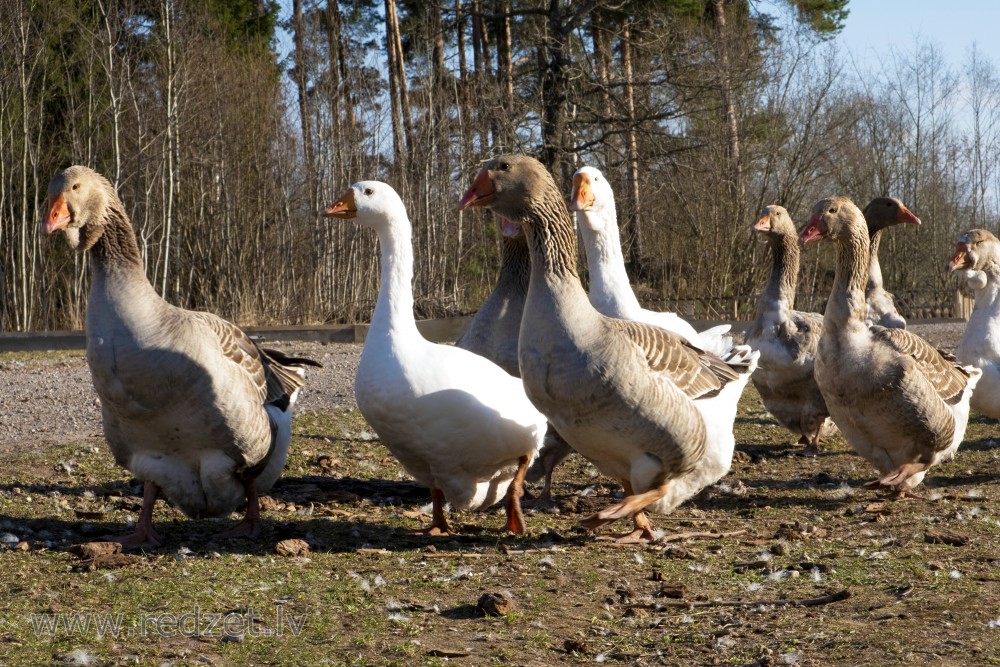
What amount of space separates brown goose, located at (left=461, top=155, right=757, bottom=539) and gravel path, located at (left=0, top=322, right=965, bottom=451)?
4.15 metres

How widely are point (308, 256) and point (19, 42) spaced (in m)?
6.72

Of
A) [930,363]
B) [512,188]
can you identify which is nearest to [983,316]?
[930,363]

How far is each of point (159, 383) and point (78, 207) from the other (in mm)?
944

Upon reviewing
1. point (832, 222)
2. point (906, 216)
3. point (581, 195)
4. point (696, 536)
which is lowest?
point (696, 536)

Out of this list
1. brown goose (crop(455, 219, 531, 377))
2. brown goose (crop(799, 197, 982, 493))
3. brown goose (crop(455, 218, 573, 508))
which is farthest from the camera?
brown goose (crop(455, 219, 531, 377))

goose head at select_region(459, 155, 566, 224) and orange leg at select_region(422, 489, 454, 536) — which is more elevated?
goose head at select_region(459, 155, 566, 224)

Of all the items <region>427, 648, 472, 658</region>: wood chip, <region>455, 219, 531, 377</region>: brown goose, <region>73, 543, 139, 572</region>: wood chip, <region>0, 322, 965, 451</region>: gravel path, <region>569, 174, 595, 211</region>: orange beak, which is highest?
<region>569, 174, 595, 211</region>: orange beak

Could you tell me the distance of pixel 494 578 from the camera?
13.4ft

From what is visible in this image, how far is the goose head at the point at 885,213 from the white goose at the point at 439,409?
5119 mm

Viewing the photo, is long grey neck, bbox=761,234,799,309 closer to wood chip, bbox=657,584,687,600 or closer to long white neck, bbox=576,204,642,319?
long white neck, bbox=576,204,642,319

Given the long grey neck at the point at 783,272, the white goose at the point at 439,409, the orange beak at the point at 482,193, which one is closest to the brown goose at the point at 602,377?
the orange beak at the point at 482,193

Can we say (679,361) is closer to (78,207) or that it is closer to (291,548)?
(291,548)

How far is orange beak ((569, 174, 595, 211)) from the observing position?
573 centimetres

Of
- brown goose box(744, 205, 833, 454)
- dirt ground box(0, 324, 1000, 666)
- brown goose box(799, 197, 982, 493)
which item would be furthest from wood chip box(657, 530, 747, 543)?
brown goose box(744, 205, 833, 454)
